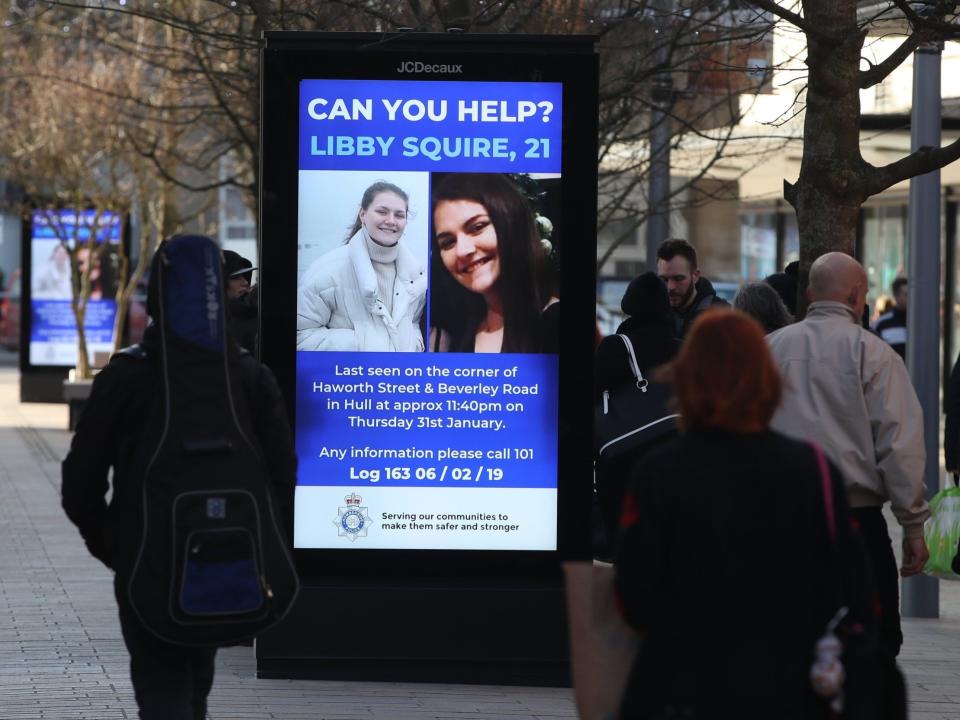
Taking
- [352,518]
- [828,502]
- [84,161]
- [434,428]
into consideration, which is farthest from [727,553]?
[84,161]

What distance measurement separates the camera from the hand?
6098 millimetres

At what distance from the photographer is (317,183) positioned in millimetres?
7234

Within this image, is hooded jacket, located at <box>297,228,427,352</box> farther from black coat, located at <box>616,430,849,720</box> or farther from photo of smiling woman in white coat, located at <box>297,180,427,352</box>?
black coat, located at <box>616,430,849,720</box>

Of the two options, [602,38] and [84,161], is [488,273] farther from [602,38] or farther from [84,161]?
[84,161]

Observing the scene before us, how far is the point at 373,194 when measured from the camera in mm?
7234

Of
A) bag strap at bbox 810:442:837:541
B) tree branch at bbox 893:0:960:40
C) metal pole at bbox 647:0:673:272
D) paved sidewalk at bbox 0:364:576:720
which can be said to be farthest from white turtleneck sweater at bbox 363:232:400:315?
metal pole at bbox 647:0:673:272

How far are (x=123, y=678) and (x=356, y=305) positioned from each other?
72.8 inches

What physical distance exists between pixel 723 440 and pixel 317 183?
151 inches

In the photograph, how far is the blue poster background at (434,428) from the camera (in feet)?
23.9

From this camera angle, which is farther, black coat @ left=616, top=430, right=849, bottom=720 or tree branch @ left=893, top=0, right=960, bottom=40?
tree branch @ left=893, top=0, right=960, bottom=40

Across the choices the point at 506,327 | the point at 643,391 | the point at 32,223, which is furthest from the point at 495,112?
the point at 32,223

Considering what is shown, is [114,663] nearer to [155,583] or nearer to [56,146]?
[155,583]

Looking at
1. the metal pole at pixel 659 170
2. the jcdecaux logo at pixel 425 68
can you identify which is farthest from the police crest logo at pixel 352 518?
the metal pole at pixel 659 170

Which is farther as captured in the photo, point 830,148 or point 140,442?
point 830,148
